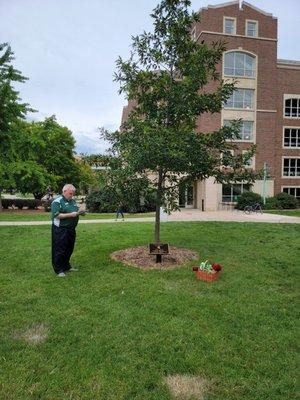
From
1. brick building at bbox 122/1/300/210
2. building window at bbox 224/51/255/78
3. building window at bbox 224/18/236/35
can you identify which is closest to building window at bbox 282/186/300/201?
brick building at bbox 122/1/300/210

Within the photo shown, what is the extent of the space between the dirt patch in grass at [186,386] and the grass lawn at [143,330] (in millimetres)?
40

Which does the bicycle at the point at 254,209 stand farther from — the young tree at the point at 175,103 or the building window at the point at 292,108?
the young tree at the point at 175,103

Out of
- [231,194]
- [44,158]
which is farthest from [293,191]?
[44,158]

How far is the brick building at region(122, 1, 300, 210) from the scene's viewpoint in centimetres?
3734

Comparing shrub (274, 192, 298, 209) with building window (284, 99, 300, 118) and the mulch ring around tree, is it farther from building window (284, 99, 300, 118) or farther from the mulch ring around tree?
the mulch ring around tree

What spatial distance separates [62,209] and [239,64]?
114 ft

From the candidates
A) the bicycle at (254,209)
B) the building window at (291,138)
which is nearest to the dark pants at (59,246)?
the bicycle at (254,209)

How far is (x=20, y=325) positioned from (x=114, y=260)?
381 cm

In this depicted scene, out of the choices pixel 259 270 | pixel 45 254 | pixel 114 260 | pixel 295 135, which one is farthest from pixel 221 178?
pixel 295 135

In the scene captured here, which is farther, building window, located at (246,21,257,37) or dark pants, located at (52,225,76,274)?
building window, located at (246,21,257,37)

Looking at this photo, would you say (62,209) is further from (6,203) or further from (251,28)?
(251,28)

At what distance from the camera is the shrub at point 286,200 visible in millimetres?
36344

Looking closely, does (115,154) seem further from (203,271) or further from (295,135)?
(295,135)

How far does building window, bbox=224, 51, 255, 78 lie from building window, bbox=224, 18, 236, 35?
211cm
